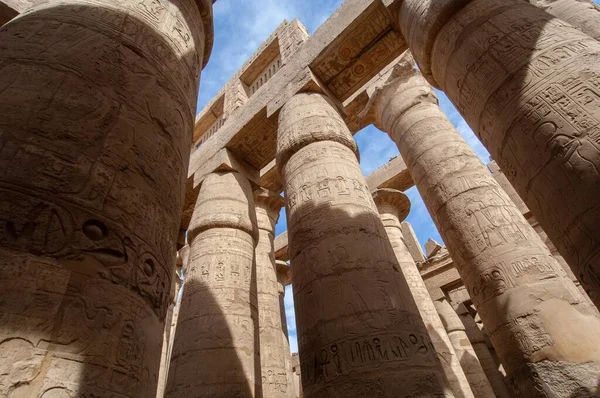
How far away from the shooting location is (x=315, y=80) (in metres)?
6.69

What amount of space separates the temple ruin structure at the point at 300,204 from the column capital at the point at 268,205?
58.2 inches

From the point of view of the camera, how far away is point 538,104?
96.7 inches

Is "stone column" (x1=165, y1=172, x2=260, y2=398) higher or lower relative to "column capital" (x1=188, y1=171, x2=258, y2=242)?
lower

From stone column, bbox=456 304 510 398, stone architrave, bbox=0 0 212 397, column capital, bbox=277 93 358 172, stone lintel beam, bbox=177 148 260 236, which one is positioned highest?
stone lintel beam, bbox=177 148 260 236

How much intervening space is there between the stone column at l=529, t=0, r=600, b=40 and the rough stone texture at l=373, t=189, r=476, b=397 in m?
4.40

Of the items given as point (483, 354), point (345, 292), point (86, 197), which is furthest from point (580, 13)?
point (483, 354)

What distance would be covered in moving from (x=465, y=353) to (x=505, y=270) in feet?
19.8

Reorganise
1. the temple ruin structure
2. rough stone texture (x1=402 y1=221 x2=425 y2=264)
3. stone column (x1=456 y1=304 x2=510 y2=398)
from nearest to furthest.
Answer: the temple ruin structure
stone column (x1=456 y1=304 x2=510 y2=398)
rough stone texture (x1=402 y1=221 x2=425 y2=264)

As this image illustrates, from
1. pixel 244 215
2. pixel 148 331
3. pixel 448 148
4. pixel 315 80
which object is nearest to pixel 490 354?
pixel 448 148

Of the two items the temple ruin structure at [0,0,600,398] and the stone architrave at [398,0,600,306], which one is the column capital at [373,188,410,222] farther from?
the stone architrave at [398,0,600,306]

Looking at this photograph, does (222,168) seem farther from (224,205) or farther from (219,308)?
(219,308)

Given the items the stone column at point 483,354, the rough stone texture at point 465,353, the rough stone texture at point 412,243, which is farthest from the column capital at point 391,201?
the stone column at point 483,354

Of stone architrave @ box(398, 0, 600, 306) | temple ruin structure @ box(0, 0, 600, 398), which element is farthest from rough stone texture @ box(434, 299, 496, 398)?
stone architrave @ box(398, 0, 600, 306)

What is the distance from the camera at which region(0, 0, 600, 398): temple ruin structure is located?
152 cm
